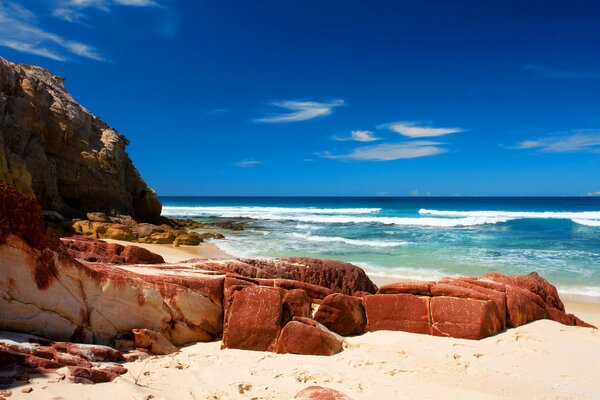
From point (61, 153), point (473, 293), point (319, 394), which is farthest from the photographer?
point (61, 153)

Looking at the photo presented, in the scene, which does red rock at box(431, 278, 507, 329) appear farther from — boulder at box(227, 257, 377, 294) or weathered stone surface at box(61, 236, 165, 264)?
weathered stone surface at box(61, 236, 165, 264)

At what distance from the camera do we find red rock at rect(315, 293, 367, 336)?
5.73 m

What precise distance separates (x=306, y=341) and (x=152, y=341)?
5.57 feet

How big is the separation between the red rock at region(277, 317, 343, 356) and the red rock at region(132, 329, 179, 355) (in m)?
1.24

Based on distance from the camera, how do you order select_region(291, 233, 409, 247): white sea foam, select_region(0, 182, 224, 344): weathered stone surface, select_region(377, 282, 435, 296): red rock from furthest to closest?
select_region(291, 233, 409, 247): white sea foam → select_region(377, 282, 435, 296): red rock → select_region(0, 182, 224, 344): weathered stone surface

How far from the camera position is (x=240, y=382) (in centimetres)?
398

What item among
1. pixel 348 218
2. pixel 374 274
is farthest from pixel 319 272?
pixel 348 218

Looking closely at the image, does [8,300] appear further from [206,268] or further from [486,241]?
[486,241]

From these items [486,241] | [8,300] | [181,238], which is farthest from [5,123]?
[486,241]

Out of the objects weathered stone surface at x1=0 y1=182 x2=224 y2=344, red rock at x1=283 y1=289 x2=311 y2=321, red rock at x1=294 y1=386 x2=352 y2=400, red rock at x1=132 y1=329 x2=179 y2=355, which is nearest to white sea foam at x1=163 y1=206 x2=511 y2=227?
red rock at x1=283 y1=289 x2=311 y2=321

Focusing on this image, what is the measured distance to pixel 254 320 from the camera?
5.05 m

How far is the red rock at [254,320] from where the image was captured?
194 inches

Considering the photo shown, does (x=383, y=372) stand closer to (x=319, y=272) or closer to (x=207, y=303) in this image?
(x=207, y=303)

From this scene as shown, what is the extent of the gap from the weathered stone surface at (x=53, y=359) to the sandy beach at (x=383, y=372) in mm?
129
